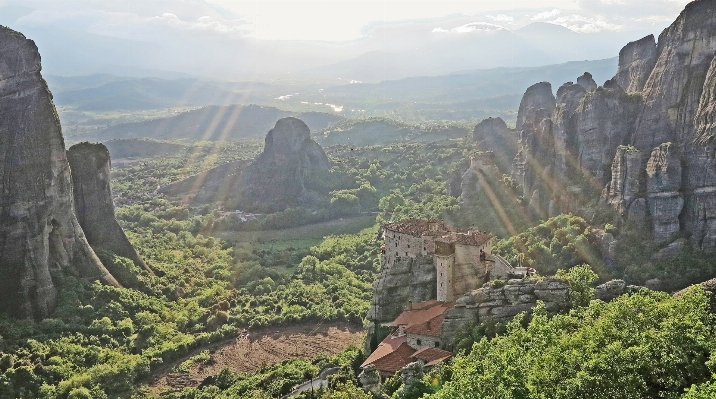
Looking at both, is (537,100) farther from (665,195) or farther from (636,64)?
(665,195)

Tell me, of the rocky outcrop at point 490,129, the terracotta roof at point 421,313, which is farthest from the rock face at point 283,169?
the terracotta roof at point 421,313

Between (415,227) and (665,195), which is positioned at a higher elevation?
(665,195)

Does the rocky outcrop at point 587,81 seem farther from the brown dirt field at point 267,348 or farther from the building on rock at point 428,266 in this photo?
the brown dirt field at point 267,348

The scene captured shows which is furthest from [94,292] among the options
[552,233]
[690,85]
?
[690,85]

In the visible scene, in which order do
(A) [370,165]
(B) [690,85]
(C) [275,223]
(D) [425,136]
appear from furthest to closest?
(D) [425,136]
(A) [370,165]
(C) [275,223]
(B) [690,85]

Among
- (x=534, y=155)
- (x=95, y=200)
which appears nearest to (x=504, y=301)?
(x=534, y=155)

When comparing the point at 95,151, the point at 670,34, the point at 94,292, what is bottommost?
the point at 94,292

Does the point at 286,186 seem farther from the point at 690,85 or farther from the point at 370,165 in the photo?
the point at 690,85
